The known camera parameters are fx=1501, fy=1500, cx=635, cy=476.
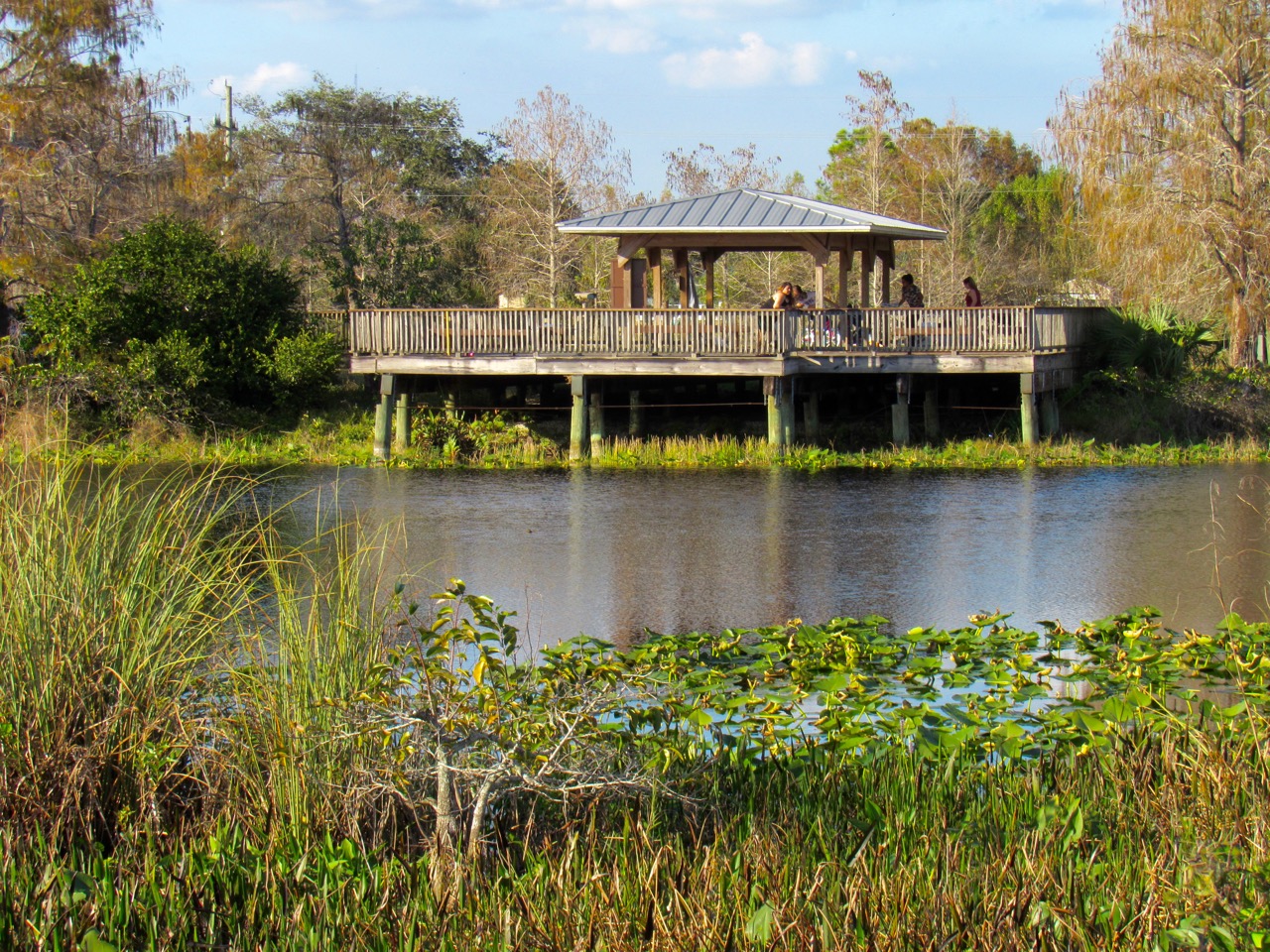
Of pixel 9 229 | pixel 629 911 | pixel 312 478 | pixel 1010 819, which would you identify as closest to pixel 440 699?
pixel 629 911

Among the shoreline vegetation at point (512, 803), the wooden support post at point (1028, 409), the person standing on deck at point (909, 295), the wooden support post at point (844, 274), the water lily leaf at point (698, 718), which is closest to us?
the shoreline vegetation at point (512, 803)

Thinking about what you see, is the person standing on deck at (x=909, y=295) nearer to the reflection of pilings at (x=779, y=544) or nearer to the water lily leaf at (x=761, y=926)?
the reflection of pilings at (x=779, y=544)

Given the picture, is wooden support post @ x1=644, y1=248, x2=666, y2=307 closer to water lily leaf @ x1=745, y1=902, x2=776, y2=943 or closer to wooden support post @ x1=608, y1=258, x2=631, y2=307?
wooden support post @ x1=608, y1=258, x2=631, y2=307

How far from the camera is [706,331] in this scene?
78.2 ft

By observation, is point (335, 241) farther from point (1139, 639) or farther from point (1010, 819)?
point (1010, 819)

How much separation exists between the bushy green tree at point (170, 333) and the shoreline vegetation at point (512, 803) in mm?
19405

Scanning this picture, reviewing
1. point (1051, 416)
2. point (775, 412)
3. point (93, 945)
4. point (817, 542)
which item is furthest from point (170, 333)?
point (93, 945)

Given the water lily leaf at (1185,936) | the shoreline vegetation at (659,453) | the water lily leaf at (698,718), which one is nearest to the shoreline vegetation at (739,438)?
the shoreline vegetation at (659,453)

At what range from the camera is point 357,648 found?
6.73 m

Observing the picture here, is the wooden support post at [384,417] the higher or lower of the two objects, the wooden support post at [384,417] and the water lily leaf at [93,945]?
the higher

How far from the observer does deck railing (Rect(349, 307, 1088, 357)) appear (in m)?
23.7

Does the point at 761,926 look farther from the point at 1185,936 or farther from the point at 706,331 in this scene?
the point at 706,331

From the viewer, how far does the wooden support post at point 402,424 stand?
25.0 metres

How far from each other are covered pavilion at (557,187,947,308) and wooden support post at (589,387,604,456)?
2.37m
